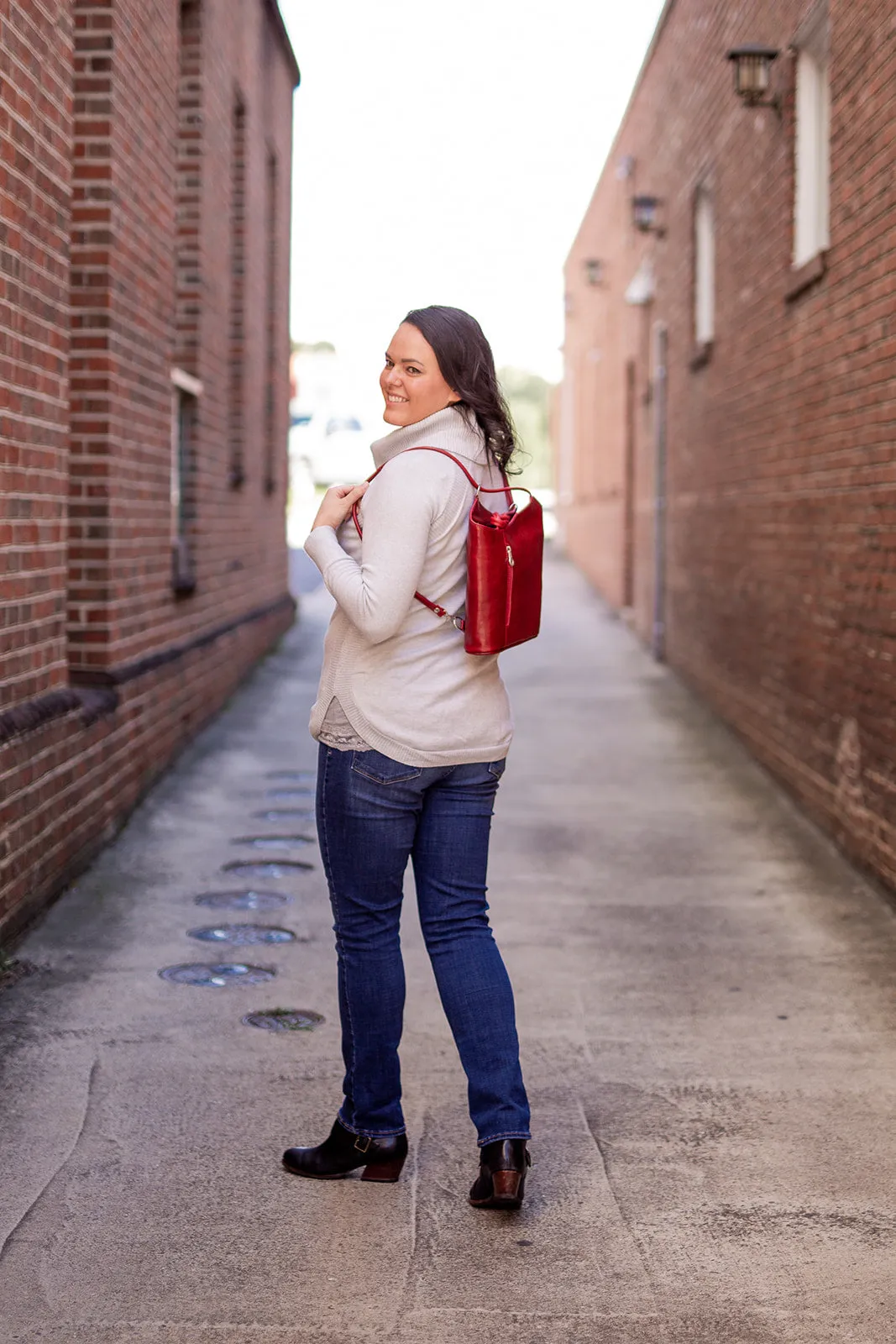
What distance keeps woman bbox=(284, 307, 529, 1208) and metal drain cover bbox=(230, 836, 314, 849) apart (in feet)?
11.8

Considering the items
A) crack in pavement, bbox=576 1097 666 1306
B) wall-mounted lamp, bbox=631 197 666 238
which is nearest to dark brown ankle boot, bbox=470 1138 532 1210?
crack in pavement, bbox=576 1097 666 1306

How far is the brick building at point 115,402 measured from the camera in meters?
5.52

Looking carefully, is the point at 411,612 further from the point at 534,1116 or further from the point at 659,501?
the point at 659,501

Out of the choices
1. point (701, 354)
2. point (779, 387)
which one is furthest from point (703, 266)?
point (779, 387)

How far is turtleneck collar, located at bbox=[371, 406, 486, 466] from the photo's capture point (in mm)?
3434

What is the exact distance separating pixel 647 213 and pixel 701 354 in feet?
10.6

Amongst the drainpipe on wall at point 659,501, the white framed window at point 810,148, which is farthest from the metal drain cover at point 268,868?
the drainpipe on wall at point 659,501

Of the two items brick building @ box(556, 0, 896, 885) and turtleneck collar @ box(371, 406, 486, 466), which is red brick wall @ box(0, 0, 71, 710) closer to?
turtleneck collar @ box(371, 406, 486, 466)

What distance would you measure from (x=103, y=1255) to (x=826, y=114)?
6.66m

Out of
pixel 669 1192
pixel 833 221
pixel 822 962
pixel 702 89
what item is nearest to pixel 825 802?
pixel 822 962

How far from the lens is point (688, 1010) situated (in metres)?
4.98

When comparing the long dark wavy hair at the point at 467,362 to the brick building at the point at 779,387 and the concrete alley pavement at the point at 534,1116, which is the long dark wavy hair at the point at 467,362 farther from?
the brick building at the point at 779,387

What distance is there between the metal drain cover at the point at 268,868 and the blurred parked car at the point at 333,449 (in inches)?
1268

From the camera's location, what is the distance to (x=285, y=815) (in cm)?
777
